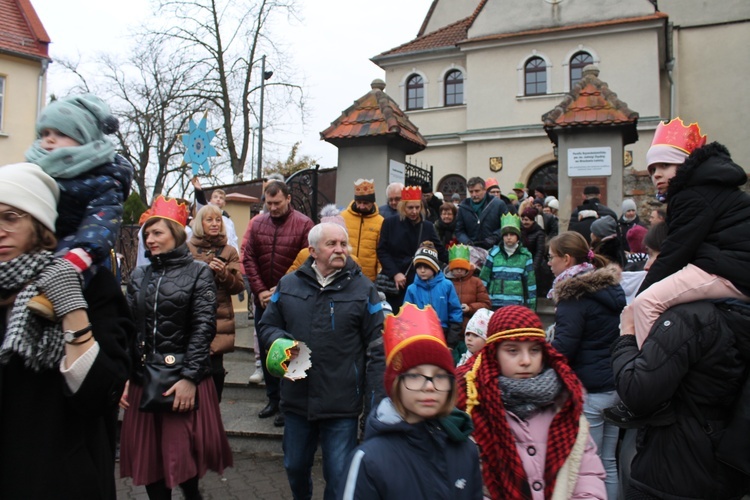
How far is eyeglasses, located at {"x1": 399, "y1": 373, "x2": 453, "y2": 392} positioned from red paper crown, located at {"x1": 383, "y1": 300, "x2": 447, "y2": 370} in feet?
0.23

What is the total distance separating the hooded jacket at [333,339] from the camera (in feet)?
12.3

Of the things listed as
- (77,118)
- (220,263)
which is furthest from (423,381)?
(220,263)

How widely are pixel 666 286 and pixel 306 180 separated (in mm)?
7175

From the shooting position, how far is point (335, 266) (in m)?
3.86

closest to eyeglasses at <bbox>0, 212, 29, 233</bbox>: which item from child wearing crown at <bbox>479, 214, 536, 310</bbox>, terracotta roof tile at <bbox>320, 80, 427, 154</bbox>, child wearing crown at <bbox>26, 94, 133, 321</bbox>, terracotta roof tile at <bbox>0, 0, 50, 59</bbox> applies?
child wearing crown at <bbox>26, 94, 133, 321</bbox>

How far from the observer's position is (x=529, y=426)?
8.80 ft

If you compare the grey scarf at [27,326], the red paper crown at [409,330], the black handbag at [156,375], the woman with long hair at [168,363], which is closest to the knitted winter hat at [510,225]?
the woman with long hair at [168,363]

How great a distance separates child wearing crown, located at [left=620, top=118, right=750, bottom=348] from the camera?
8.16ft

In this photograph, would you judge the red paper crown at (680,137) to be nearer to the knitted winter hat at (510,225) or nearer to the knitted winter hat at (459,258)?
the knitted winter hat at (459,258)

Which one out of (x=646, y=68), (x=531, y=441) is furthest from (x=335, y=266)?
(x=646, y=68)

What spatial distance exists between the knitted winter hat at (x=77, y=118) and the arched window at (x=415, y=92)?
85.6 feet

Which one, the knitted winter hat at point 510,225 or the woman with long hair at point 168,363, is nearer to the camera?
the woman with long hair at point 168,363

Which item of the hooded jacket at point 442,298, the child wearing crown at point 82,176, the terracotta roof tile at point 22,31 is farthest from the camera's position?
the terracotta roof tile at point 22,31

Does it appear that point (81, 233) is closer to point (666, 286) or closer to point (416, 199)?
point (666, 286)
